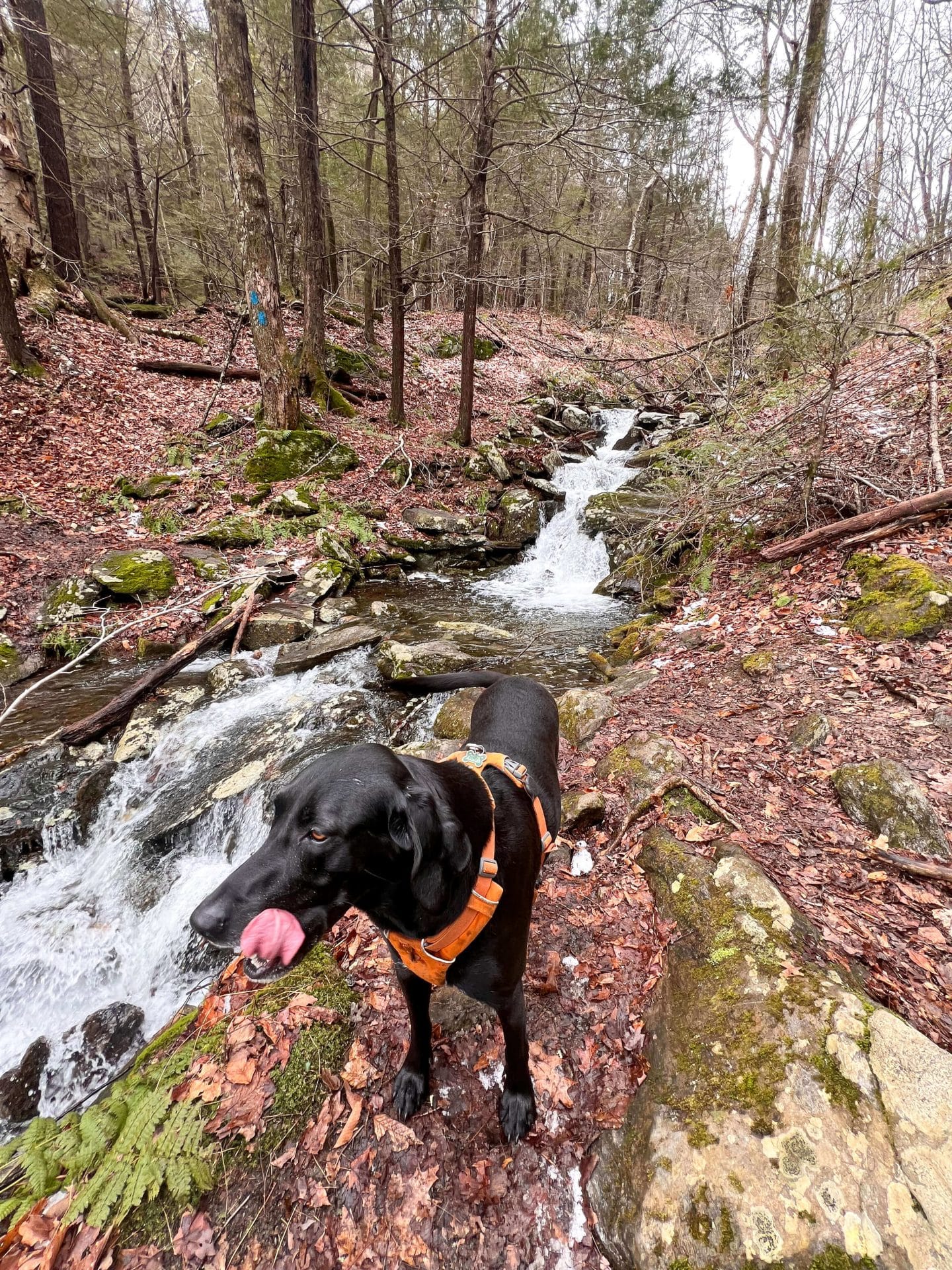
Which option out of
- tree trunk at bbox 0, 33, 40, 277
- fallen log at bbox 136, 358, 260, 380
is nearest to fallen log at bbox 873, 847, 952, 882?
fallen log at bbox 136, 358, 260, 380

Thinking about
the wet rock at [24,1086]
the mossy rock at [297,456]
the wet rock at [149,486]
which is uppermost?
the mossy rock at [297,456]

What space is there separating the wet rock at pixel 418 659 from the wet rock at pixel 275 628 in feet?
4.37

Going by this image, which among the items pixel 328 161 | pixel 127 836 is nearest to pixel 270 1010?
pixel 127 836

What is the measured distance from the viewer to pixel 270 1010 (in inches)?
98.5

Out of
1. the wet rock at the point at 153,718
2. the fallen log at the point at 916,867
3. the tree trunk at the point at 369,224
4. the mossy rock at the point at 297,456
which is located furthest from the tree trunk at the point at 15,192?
the fallen log at the point at 916,867

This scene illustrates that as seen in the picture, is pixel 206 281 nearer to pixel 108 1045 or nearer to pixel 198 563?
pixel 198 563

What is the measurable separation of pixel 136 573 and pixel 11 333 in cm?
613

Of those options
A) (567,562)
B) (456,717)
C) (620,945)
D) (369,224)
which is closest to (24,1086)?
(620,945)

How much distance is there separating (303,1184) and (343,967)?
85 cm

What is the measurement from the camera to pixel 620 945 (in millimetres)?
2576

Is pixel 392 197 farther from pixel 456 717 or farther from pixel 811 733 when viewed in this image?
pixel 811 733

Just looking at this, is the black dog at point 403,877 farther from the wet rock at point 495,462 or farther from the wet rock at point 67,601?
the wet rock at point 495,462

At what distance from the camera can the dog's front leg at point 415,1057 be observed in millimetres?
2080

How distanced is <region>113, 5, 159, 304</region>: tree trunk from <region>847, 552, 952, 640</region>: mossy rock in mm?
16503
